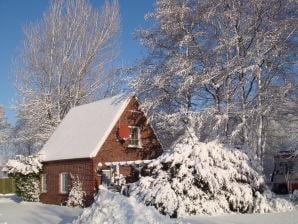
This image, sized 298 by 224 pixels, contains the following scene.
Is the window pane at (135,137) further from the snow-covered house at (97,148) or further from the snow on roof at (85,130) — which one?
the snow on roof at (85,130)

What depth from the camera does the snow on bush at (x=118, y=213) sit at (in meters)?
10.7

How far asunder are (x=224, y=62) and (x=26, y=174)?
12.7 m

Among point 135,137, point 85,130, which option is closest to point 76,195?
point 85,130

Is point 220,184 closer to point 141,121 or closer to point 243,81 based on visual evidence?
point 243,81

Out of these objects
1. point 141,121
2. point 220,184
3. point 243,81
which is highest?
point 243,81

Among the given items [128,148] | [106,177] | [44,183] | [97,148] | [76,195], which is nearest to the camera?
[106,177]

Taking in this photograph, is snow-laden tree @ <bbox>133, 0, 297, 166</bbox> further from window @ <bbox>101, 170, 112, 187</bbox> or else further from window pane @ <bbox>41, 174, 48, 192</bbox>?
window pane @ <bbox>41, 174, 48, 192</bbox>

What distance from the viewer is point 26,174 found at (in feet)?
78.4

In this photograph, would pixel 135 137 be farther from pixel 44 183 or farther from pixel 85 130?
pixel 44 183

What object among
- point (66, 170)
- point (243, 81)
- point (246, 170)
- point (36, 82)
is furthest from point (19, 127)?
point (246, 170)

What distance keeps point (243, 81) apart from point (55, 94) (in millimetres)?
16646

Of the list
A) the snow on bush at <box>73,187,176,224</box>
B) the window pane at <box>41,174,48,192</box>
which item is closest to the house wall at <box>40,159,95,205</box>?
the window pane at <box>41,174,48,192</box>

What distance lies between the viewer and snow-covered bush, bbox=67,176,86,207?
20.8 m

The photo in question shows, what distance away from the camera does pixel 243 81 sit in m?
20.8
